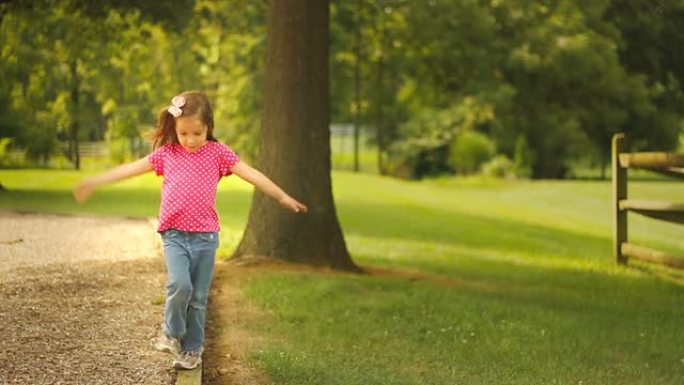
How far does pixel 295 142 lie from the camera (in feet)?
36.2

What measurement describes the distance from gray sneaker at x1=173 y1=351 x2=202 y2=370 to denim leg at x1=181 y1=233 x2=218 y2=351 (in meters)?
0.07

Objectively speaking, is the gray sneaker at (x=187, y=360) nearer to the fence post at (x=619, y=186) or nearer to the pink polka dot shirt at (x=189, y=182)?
the pink polka dot shirt at (x=189, y=182)

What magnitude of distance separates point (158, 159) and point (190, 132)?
253 mm

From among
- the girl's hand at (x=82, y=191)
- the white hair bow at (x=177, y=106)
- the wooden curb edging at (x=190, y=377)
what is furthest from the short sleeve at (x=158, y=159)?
the wooden curb edging at (x=190, y=377)

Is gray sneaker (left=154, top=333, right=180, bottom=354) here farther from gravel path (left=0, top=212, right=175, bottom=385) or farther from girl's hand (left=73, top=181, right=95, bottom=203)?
girl's hand (left=73, top=181, right=95, bottom=203)

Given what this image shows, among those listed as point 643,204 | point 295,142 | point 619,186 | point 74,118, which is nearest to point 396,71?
point 74,118

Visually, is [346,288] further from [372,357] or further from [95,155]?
[95,155]

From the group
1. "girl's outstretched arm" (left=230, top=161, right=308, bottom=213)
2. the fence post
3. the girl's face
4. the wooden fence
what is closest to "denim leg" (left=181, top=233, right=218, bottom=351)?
"girl's outstretched arm" (left=230, top=161, right=308, bottom=213)

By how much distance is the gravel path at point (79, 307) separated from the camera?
5.62 meters

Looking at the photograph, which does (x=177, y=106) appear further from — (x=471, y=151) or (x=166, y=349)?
(x=471, y=151)

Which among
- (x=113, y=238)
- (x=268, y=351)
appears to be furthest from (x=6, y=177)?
(x=268, y=351)

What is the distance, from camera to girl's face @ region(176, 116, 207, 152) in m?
5.36

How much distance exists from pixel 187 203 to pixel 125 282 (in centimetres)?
326

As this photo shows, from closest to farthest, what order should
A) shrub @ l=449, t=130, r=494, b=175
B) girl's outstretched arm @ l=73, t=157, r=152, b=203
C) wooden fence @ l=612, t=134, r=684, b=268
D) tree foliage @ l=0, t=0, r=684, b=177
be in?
girl's outstretched arm @ l=73, t=157, r=152, b=203 → wooden fence @ l=612, t=134, r=684, b=268 → tree foliage @ l=0, t=0, r=684, b=177 → shrub @ l=449, t=130, r=494, b=175
